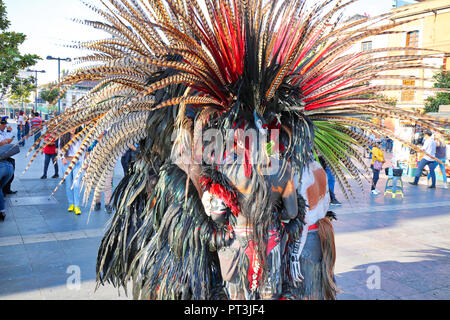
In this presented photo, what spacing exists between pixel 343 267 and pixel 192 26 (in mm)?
4214

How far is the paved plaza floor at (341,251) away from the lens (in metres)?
4.16

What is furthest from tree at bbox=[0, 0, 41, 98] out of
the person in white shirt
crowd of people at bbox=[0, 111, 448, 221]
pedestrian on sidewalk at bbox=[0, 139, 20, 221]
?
the person in white shirt

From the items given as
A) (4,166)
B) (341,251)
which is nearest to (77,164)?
(4,166)

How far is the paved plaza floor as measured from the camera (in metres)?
4.16

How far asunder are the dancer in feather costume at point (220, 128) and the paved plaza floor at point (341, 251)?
831 millimetres

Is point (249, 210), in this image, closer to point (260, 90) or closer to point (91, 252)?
point (260, 90)

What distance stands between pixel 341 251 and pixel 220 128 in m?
4.44

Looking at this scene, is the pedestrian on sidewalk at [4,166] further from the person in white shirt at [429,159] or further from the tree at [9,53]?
the person in white shirt at [429,159]

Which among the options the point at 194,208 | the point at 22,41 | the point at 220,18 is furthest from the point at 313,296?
the point at 22,41

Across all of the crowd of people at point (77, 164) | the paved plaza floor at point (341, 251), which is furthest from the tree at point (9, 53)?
the paved plaza floor at point (341, 251)

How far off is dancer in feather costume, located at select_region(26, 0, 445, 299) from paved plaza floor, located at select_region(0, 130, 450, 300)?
831mm

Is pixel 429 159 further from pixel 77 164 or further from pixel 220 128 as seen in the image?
pixel 220 128
